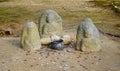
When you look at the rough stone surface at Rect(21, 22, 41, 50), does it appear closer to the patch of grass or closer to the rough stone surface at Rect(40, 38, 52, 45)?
the rough stone surface at Rect(40, 38, 52, 45)

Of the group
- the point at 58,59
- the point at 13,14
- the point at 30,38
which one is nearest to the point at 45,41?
the point at 30,38

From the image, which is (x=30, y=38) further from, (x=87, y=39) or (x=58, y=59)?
(x=87, y=39)

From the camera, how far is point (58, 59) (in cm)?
916

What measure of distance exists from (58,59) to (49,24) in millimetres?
1780

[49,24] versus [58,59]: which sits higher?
[49,24]

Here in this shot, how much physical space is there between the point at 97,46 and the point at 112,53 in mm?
485

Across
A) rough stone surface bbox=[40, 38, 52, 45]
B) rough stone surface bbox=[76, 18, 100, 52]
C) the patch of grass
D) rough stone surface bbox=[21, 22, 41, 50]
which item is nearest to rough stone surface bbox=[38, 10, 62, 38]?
rough stone surface bbox=[40, 38, 52, 45]

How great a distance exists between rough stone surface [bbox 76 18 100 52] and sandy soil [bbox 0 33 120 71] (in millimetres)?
166

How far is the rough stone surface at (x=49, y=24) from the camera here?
10.5 m

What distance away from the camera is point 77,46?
32.5 ft

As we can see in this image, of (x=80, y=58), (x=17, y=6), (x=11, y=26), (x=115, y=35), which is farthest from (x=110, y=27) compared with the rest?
(x=17, y=6)

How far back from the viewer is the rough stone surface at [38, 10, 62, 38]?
10544mm

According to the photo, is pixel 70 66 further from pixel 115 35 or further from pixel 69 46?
pixel 115 35

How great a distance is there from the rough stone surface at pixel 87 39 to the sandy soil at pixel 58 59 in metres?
A: 0.17
